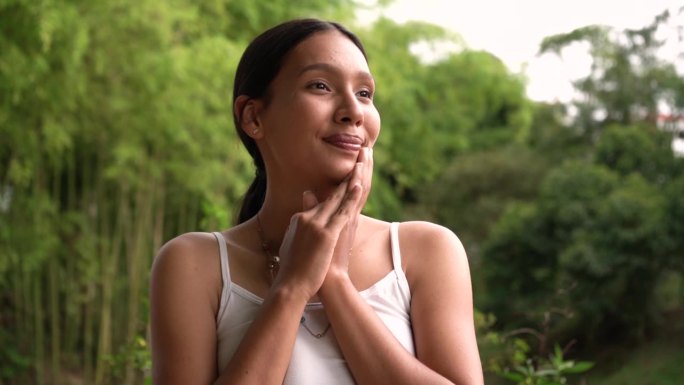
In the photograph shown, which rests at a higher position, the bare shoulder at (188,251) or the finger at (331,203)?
the finger at (331,203)

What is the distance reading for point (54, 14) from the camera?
544 cm

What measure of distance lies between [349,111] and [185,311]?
37 cm

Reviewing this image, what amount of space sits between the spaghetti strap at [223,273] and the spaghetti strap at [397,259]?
0.25 m

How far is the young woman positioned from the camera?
1.28m

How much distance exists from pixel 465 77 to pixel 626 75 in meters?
3.09

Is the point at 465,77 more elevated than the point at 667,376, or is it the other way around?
the point at 465,77

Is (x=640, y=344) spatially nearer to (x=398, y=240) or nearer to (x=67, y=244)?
(x=67, y=244)

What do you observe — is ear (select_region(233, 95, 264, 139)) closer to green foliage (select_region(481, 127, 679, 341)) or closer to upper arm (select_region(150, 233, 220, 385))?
upper arm (select_region(150, 233, 220, 385))

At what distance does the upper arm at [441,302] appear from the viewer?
51.1 inches

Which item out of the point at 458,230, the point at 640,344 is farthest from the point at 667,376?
the point at 458,230

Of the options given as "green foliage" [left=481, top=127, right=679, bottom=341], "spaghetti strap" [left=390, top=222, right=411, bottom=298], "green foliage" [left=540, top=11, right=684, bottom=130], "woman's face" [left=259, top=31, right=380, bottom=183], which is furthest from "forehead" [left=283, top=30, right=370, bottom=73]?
"green foliage" [left=540, top=11, right=684, bottom=130]

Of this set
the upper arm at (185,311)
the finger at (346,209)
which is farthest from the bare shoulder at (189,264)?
the finger at (346,209)

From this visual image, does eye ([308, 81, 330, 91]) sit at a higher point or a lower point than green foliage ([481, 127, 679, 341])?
higher

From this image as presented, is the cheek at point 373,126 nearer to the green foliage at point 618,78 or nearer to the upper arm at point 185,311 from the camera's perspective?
the upper arm at point 185,311
